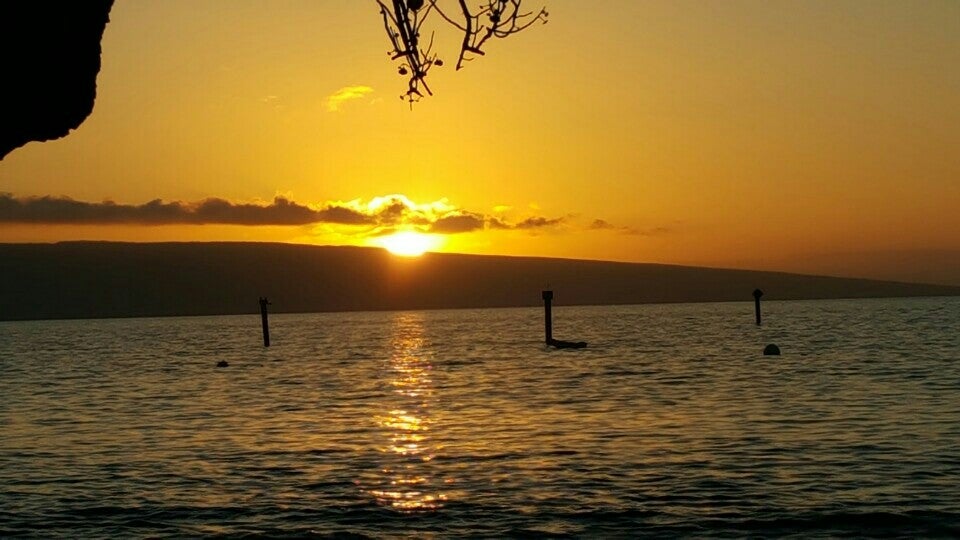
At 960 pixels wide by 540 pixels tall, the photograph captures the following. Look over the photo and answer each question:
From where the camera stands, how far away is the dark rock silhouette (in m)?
3.80

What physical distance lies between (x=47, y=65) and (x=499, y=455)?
876 inches

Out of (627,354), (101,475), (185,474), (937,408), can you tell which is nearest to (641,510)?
(185,474)

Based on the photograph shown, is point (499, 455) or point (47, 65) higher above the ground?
point (47, 65)

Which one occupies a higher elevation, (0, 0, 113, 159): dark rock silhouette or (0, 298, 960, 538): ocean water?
(0, 0, 113, 159): dark rock silhouette

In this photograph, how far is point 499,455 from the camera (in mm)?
25594

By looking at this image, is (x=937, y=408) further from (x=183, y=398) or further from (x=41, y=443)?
(x=183, y=398)

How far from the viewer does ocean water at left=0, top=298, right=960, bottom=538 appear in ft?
60.6

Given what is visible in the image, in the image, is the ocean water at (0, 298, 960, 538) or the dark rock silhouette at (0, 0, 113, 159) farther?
the ocean water at (0, 298, 960, 538)

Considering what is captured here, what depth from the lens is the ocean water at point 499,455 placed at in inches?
727

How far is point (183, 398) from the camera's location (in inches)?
1866

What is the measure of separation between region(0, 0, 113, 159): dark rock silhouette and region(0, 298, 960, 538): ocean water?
1412 cm

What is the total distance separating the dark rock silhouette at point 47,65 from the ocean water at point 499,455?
14117mm

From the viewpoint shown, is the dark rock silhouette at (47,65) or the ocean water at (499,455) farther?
the ocean water at (499,455)

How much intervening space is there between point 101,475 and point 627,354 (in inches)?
2098
